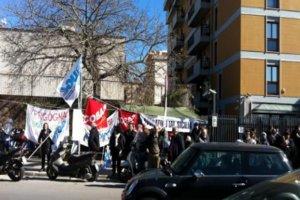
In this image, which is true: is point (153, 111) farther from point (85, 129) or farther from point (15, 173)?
point (15, 173)

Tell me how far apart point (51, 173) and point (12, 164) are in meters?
1.27

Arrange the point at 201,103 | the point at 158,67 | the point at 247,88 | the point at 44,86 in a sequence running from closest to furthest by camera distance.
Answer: the point at 158,67 < the point at 44,86 < the point at 247,88 < the point at 201,103

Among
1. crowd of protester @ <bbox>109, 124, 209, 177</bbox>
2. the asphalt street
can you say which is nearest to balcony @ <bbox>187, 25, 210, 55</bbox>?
crowd of protester @ <bbox>109, 124, 209, 177</bbox>

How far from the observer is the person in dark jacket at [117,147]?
20125 millimetres

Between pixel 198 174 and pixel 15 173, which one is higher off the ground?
pixel 198 174

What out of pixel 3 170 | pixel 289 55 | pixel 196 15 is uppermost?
pixel 196 15

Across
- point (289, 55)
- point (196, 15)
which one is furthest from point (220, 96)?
point (196, 15)

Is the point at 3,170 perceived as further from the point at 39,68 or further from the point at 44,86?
the point at 44,86

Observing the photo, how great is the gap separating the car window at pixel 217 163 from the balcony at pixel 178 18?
63.9 meters

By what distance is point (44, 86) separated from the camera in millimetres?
32469

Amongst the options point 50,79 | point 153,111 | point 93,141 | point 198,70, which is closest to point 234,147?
point 93,141

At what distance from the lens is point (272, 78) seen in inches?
1646

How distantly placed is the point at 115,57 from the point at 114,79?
5.19 feet

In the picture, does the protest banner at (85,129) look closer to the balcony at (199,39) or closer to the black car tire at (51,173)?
the black car tire at (51,173)
